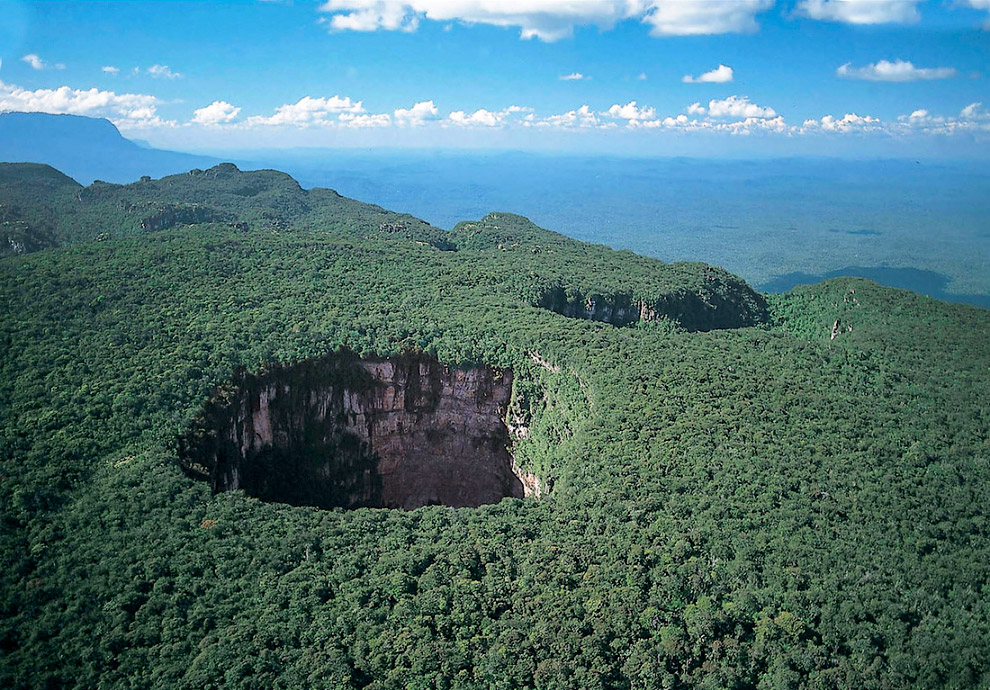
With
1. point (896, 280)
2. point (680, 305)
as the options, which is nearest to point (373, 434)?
point (680, 305)

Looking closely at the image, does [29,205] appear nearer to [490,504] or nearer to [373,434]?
[373,434]

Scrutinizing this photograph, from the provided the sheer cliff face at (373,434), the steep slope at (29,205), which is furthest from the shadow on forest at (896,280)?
the steep slope at (29,205)

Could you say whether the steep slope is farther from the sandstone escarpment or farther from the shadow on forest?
the shadow on forest

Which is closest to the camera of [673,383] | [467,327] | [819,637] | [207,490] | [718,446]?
[819,637]

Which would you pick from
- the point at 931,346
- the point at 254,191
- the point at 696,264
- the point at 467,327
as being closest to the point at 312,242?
the point at 467,327

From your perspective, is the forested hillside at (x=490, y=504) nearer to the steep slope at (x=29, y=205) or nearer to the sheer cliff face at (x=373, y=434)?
the sheer cliff face at (x=373, y=434)

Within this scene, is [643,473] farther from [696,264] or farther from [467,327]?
[696,264]

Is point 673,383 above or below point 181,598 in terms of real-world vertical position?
above
